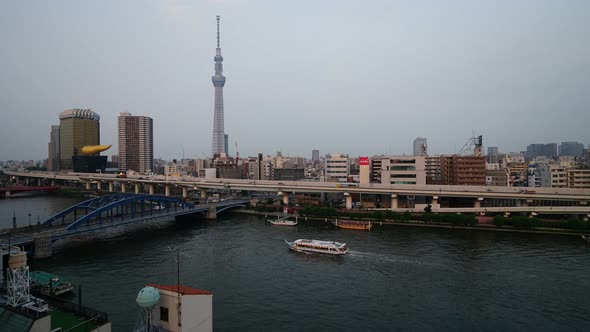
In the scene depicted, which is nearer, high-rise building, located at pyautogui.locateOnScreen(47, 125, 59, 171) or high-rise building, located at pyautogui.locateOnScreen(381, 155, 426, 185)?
high-rise building, located at pyautogui.locateOnScreen(381, 155, 426, 185)

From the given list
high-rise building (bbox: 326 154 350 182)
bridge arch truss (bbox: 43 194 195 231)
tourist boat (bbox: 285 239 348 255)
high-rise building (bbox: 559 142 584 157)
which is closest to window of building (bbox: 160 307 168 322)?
tourist boat (bbox: 285 239 348 255)

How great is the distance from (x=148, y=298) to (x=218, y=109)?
473 feet

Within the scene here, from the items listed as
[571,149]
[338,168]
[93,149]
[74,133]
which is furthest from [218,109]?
[571,149]

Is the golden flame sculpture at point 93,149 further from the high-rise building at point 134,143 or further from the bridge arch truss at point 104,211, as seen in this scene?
the bridge arch truss at point 104,211

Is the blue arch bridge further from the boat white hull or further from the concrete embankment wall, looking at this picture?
the concrete embankment wall

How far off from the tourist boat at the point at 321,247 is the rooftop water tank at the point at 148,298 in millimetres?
13139

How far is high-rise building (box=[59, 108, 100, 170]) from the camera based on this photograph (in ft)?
322

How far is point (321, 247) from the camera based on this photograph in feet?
69.5

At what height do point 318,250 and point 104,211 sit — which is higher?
point 104,211

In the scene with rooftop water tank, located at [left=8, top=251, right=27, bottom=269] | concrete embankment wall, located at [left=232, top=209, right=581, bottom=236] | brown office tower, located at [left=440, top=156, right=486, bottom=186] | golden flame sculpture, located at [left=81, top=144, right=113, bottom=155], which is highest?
golden flame sculpture, located at [left=81, top=144, right=113, bottom=155]

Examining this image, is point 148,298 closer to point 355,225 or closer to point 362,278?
point 362,278

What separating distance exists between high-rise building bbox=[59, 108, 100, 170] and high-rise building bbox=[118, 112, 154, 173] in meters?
9.44

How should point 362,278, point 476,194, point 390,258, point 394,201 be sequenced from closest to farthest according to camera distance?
point 362,278, point 390,258, point 476,194, point 394,201

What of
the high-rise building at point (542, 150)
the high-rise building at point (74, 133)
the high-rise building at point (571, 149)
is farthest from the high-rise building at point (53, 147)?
the high-rise building at point (571, 149)
